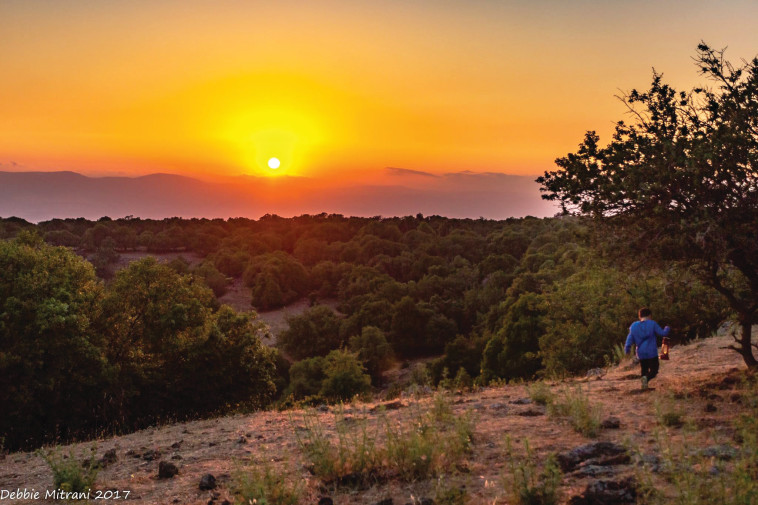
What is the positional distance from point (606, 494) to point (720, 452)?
6.84 feet

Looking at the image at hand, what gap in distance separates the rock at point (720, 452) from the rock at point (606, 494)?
145 cm

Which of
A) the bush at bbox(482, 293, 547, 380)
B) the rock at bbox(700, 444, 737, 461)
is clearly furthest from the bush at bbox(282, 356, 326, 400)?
the rock at bbox(700, 444, 737, 461)

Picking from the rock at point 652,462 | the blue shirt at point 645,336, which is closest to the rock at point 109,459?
the rock at point 652,462

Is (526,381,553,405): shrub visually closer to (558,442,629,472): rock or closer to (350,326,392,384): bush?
(558,442,629,472): rock

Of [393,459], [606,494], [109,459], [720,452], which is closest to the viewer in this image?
[606,494]

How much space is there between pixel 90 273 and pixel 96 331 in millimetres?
2384

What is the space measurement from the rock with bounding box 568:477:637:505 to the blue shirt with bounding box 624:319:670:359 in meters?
6.45

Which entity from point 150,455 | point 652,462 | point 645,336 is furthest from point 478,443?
point 150,455

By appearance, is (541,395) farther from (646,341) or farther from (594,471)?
(594,471)

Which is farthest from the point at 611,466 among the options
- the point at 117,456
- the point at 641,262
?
the point at 117,456

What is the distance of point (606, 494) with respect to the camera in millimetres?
6777

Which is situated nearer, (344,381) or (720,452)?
(720,452)

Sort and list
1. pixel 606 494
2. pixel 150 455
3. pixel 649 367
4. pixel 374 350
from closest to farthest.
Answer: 1. pixel 606 494
2. pixel 150 455
3. pixel 649 367
4. pixel 374 350

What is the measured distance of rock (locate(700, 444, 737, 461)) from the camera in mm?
7625
